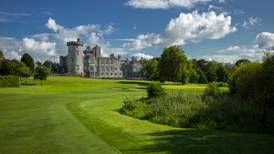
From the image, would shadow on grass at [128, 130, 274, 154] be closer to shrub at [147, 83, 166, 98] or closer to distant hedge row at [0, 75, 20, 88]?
shrub at [147, 83, 166, 98]

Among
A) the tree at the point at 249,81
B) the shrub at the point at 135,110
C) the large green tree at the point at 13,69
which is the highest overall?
the large green tree at the point at 13,69

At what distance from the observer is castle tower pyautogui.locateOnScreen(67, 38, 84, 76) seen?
173m

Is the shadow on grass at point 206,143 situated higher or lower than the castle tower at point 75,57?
lower

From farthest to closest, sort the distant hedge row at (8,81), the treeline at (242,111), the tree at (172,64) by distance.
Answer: the tree at (172,64) < the distant hedge row at (8,81) < the treeline at (242,111)

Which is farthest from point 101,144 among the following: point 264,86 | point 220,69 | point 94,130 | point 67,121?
point 220,69

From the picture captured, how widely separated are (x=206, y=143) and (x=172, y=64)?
66.3 metres

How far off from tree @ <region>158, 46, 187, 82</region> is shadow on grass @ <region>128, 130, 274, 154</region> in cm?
6410

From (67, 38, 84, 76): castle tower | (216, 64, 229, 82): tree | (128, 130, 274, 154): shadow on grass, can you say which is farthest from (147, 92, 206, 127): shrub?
(67, 38, 84, 76): castle tower

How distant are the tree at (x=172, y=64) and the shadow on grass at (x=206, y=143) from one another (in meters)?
64.1

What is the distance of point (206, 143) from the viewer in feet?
A: 32.5

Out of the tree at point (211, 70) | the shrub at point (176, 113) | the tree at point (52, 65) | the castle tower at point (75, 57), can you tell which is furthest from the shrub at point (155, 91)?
the tree at point (52, 65)

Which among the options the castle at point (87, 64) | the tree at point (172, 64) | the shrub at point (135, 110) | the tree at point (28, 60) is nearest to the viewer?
the shrub at point (135, 110)

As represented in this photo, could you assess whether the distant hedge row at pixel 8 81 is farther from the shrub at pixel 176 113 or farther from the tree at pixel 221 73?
the tree at pixel 221 73

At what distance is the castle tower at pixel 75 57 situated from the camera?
172750 millimetres
